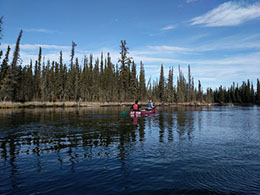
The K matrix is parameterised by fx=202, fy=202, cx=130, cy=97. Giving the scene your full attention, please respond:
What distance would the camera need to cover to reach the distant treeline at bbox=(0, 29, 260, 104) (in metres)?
58.3

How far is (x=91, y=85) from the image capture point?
270 ft

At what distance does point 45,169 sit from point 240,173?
7.37 metres

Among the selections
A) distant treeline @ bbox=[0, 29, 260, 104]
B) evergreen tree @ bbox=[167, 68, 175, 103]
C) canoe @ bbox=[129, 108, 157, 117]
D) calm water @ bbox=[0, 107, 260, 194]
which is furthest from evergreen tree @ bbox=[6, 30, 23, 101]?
evergreen tree @ bbox=[167, 68, 175, 103]

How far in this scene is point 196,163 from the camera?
867 cm

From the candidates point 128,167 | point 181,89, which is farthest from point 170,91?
point 128,167

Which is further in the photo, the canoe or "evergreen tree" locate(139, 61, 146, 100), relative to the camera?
"evergreen tree" locate(139, 61, 146, 100)

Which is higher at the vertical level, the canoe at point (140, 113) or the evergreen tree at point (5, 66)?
the evergreen tree at point (5, 66)

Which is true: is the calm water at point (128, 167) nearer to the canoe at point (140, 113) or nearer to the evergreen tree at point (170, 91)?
the canoe at point (140, 113)

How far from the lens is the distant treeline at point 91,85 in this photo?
58.3 meters

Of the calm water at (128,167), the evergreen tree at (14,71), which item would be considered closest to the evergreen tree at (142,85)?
the evergreen tree at (14,71)

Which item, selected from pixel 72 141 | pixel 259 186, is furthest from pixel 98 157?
pixel 259 186

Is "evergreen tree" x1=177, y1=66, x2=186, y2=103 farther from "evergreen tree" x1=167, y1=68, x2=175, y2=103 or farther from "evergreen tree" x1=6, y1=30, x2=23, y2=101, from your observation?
"evergreen tree" x1=6, y1=30, x2=23, y2=101

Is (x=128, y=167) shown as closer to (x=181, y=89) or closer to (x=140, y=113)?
(x=140, y=113)

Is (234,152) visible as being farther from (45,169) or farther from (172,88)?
(172,88)
